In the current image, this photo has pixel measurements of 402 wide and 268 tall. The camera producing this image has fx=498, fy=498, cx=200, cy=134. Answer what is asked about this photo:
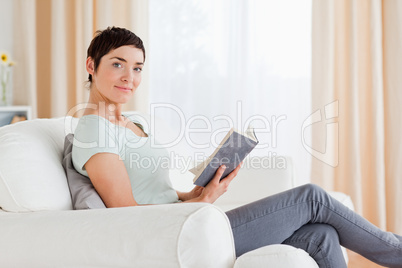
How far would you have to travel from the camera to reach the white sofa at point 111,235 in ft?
4.01

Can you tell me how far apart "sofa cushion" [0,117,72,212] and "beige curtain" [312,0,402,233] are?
2.03 meters

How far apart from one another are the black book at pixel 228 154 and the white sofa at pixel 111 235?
0.96 ft

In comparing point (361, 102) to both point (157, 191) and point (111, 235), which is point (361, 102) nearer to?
point (157, 191)

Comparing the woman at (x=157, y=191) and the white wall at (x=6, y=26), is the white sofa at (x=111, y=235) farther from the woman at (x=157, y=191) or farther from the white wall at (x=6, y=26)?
the white wall at (x=6, y=26)

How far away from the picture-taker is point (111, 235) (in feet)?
4.17

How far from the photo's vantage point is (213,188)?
172 cm

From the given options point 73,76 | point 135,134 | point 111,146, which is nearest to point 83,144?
point 111,146

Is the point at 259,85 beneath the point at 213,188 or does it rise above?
above

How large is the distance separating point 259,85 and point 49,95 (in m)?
1.65

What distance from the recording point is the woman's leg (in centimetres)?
154

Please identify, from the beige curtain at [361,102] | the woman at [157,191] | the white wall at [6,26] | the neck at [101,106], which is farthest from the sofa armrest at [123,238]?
the white wall at [6,26]

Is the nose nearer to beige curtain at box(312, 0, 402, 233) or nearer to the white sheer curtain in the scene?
the white sheer curtain

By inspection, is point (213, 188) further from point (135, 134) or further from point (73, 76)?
point (73, 76)

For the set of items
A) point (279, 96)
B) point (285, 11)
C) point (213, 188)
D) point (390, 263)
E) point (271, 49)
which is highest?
point (285, 11)
